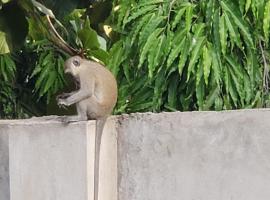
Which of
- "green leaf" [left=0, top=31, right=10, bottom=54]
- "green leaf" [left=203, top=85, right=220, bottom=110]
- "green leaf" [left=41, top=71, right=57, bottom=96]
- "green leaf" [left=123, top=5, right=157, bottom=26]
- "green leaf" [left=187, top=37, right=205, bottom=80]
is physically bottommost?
"green leaf" [left=203, top=85, right=220, bottom=110]

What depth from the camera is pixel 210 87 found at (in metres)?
4.38

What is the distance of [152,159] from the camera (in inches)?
130

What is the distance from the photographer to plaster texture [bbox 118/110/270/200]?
3127mm

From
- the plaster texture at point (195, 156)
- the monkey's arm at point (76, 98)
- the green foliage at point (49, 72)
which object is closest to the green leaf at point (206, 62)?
the monkey's arm at point (76, 98)

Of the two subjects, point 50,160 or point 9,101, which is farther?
point 9,101

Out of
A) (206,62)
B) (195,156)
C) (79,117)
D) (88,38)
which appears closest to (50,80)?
(88,38)

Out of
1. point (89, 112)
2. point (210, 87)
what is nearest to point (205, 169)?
point (89, 112)

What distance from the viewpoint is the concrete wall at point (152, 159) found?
3.14 m

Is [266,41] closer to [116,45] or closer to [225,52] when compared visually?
[225,52]

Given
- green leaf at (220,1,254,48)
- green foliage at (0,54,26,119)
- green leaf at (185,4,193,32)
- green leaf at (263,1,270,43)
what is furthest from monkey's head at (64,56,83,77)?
green foliage at (0,54,26,119)

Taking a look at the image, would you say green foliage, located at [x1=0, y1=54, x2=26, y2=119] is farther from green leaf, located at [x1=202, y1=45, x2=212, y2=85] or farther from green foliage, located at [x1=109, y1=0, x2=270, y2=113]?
green leaf, located at [x1=202, y1=45, x2=212, y2=85]

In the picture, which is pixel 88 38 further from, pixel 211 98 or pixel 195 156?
pixel 195 156

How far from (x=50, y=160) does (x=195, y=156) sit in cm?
60

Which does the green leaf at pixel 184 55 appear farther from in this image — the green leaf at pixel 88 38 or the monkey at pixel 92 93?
the green leaf at pixel 88 38
